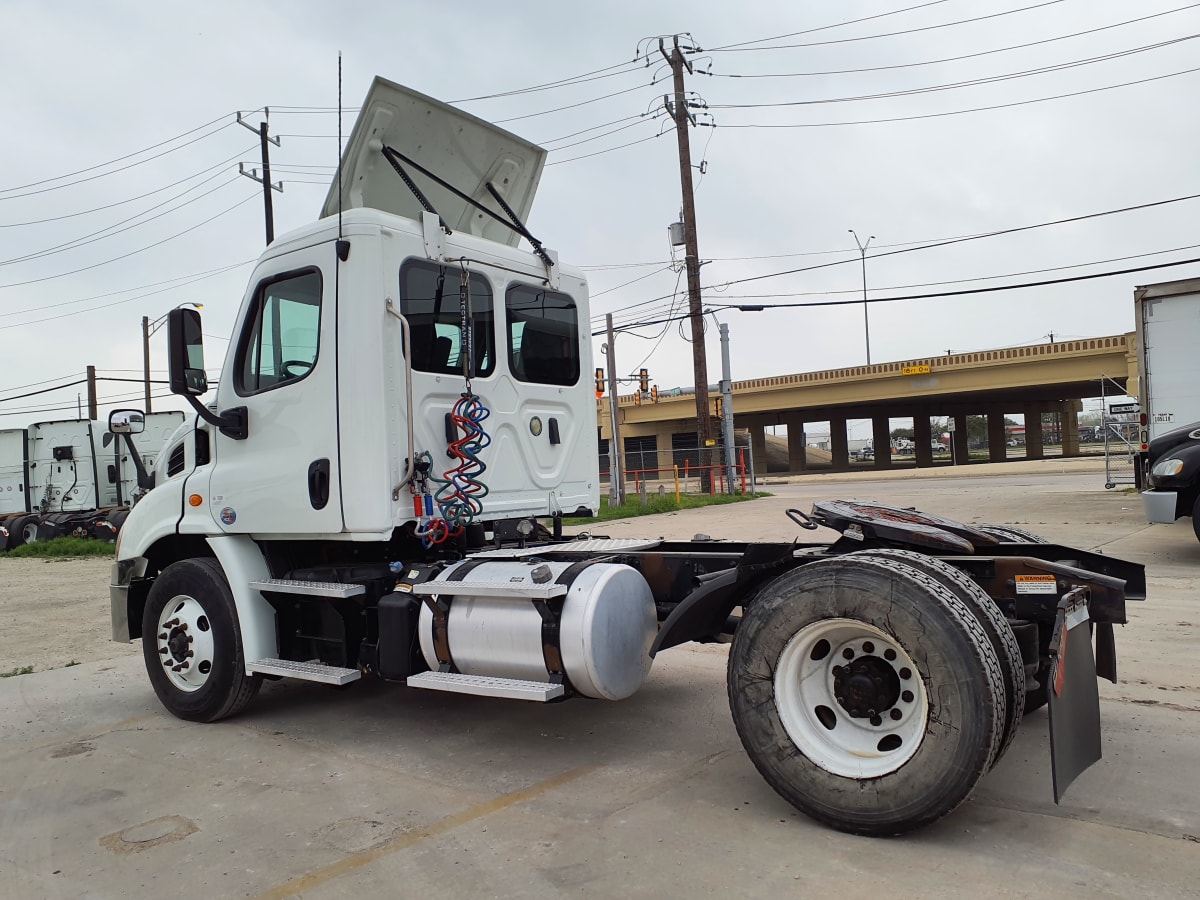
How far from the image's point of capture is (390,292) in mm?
4941

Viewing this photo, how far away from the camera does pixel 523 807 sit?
4.02 m

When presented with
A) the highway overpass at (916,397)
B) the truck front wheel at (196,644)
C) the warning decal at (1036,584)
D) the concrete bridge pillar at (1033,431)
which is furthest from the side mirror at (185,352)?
the concrete bridge pillar at (1033,431)

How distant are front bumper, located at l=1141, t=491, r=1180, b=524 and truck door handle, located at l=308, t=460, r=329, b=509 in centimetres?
905

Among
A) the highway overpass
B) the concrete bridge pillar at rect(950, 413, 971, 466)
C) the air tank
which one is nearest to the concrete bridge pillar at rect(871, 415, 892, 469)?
the highway overpass

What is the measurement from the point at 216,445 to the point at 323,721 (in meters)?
1.82

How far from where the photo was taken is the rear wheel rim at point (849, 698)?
3480 millimetres

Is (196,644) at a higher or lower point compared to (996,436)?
lower

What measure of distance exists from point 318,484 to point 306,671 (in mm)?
1035

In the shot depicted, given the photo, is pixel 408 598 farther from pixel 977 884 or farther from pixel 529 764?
pixel 977 884

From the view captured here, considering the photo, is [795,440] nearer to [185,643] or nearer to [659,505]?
[659,505]

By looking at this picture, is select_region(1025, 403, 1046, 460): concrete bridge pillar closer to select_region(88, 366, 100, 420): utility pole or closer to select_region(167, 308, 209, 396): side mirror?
select_region(88, 366, 100, 420): utility pole

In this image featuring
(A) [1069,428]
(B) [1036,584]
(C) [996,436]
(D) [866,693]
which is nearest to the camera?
(D) [866,693]

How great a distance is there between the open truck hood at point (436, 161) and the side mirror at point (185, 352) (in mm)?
1012

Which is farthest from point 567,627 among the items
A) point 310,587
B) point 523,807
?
point 310,587
